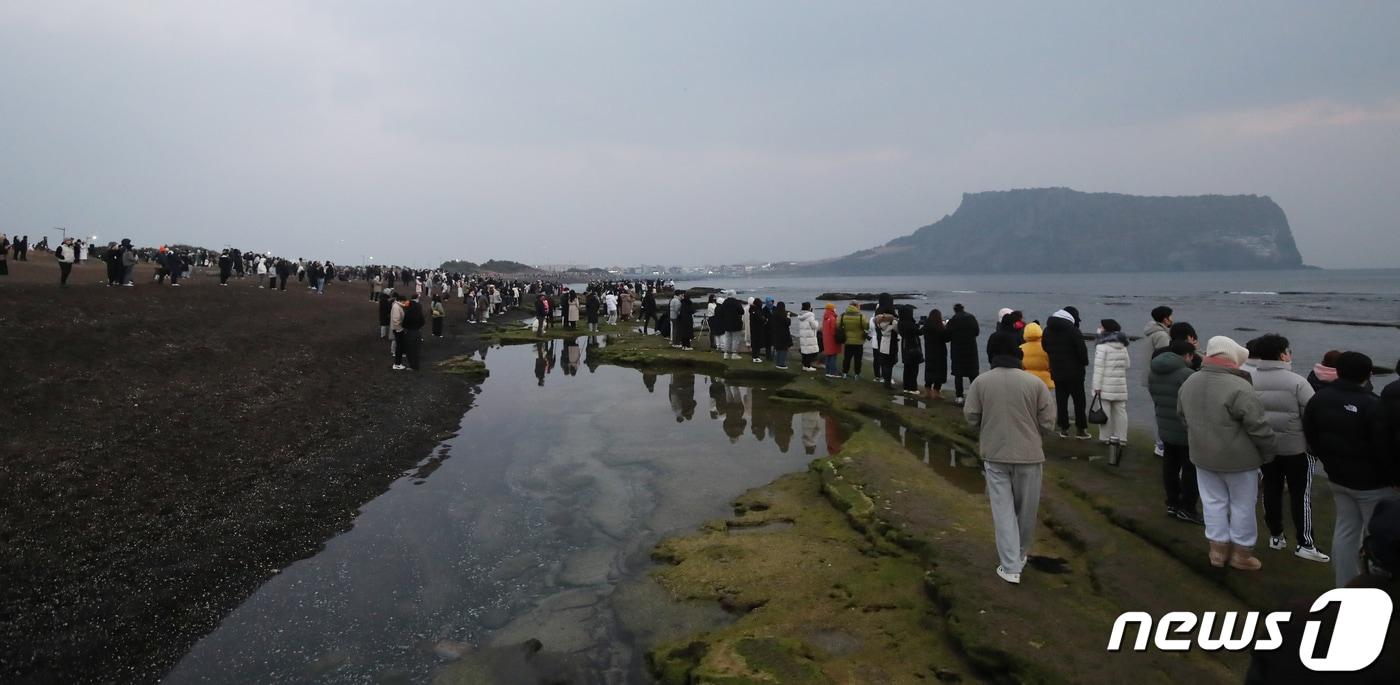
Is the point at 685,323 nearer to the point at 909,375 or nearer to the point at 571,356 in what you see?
the point at 571,356

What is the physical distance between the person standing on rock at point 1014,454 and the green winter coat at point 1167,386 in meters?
2.31

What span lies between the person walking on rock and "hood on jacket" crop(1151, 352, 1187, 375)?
563 cm

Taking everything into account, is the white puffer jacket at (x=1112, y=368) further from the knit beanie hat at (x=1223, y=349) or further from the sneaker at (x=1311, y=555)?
the sneaker at (x=1311, y=555)

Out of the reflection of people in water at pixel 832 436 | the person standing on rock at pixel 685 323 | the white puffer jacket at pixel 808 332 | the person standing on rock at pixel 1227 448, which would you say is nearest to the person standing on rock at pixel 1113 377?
the person standing on rock at pixel 1227 448

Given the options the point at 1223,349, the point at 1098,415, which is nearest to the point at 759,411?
the point at 1098,415

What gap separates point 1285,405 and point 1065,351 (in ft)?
14.5

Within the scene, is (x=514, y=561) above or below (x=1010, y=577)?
below

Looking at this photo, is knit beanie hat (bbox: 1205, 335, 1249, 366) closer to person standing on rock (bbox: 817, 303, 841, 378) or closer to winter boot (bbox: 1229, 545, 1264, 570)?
winter boot (bbox: 1229, 545, 1264, 570)

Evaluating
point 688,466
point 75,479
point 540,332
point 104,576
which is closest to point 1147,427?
point 688,466

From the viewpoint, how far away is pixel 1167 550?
6.27 m

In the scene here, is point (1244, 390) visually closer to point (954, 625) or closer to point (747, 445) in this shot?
point (954, 625)

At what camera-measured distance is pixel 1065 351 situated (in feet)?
33.5

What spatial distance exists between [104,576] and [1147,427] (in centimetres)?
1555

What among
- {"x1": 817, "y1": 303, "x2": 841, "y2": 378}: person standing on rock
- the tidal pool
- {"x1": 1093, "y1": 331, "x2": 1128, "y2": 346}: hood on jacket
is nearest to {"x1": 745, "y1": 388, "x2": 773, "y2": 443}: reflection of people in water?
the tidal pool
